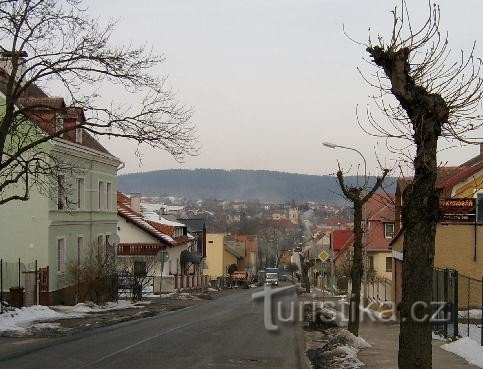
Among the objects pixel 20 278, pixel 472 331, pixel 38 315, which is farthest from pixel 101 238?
pixel 472 331

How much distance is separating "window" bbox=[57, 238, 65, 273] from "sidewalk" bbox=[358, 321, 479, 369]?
1592 centimetres

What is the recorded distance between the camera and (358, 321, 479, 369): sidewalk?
13773mm

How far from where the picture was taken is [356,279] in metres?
19.0

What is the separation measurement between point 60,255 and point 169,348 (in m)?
16.3

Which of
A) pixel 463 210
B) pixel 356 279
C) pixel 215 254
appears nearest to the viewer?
pixel 356 279

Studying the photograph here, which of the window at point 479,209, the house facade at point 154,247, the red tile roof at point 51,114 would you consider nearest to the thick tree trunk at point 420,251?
the red tile roof at point 51,114

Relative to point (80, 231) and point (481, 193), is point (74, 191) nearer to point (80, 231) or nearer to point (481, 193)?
point (80, 231)

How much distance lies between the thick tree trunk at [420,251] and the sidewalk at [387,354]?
20.4 feet

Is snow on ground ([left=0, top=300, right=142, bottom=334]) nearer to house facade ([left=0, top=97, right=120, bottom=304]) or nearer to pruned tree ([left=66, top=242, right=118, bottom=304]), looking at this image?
pruned tree ([left=66, top=242, right=118, bottom=304])

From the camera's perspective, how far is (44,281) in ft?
94.5

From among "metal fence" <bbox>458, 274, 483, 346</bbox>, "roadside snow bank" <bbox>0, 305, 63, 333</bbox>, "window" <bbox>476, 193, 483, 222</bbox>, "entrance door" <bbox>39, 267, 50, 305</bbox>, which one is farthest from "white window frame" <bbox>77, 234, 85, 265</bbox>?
"window" <bbox>476, 193, 483, 222</bbox>

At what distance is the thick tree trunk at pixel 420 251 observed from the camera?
25.2ft

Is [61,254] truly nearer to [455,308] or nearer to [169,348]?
[169,348]

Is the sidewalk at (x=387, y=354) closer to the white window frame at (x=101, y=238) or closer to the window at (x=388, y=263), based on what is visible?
the white window frame at (x=101, y=238)
